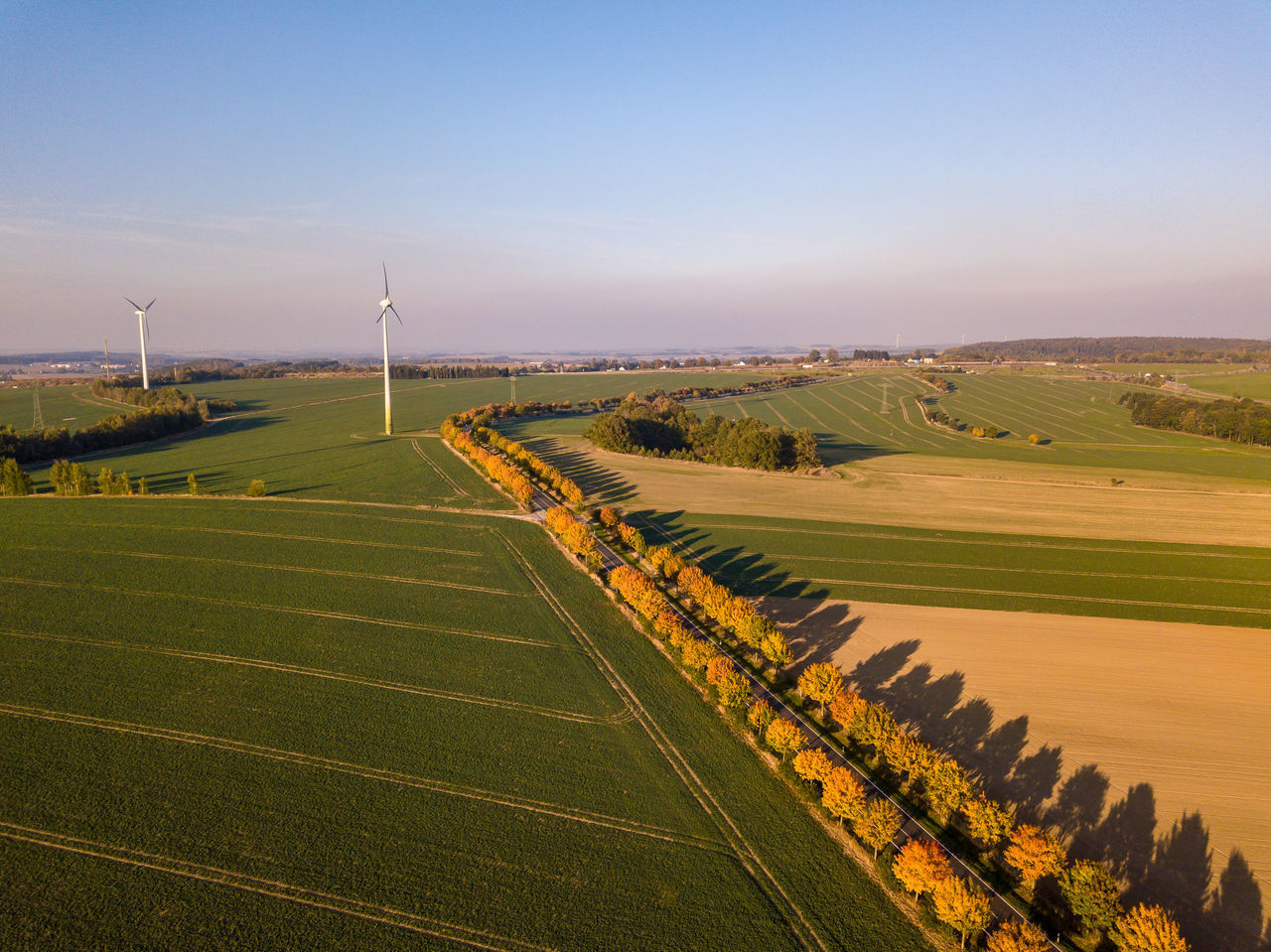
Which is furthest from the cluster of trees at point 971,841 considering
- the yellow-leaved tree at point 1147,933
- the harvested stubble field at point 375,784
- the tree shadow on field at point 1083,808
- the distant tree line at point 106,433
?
the distant tree line at point 106,433

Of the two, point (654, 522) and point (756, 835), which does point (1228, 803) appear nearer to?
point (756, 835)

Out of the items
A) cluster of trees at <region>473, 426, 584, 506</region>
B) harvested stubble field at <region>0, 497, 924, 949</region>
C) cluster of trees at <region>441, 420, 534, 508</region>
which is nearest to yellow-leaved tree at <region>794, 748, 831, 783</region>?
harvested stubble field at <region>0, 497, 924, 949</region>

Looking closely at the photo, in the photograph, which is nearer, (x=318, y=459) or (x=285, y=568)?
(x=285, y=568)

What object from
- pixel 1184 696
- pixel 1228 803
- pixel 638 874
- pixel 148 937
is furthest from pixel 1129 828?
pixel 148 937

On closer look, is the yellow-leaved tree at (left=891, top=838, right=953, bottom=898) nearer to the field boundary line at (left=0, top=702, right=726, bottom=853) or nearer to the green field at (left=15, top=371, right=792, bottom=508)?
the field boundary line at (left=0, top=702, right=726, bottom=853)

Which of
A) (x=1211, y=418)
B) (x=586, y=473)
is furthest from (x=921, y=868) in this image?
(x=1211, y=418)

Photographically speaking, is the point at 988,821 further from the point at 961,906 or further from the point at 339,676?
the point at 339,676
